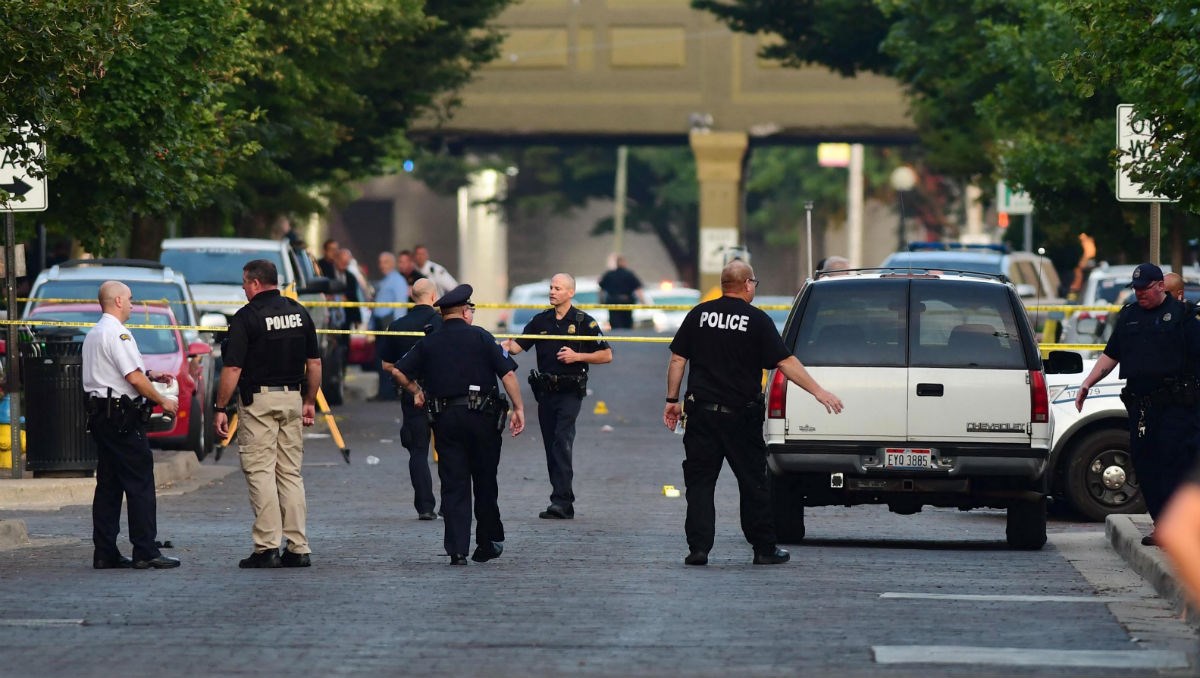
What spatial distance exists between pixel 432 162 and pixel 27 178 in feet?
169

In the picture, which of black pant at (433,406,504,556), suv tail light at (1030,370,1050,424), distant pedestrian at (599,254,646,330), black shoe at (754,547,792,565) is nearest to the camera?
black shoe at (754,547,792,565)

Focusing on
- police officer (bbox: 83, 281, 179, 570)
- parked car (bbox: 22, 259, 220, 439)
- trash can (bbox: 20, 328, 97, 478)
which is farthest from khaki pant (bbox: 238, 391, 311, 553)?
parked car (bbox: 22, 259, 220, 439)

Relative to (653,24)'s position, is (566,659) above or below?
below

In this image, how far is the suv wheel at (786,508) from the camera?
1523 centimetres

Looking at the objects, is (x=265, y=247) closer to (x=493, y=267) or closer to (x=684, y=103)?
(x=684, y=103)

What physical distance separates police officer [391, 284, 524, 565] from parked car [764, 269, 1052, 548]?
184cm

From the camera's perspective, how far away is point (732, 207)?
55219mm

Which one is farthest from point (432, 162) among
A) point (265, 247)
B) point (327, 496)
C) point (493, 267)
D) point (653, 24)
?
point (327, 496)

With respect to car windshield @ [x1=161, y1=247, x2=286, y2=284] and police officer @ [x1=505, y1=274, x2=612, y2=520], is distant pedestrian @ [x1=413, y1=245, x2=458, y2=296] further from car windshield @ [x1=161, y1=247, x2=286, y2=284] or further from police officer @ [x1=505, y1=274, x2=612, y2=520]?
police officer @ [x1=505, y1=274, x2=612, y2=520]

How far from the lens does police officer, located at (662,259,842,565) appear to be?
45.4ft

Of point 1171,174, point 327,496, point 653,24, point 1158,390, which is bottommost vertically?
point 327,496

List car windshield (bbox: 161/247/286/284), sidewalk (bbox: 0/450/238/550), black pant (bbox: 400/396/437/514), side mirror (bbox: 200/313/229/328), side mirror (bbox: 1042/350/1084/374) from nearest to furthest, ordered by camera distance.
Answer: sidewalk (bbox: 0/450/238/550), side mirror (bbox: 1042/350/1084/374), black pant (bbox: 400/396/437/514), side mirror (bbox: 200/313/229/328), car windshield (bbox: 161/247/286/284)

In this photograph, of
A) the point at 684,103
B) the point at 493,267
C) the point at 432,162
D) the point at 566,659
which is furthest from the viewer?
the point at 493,267

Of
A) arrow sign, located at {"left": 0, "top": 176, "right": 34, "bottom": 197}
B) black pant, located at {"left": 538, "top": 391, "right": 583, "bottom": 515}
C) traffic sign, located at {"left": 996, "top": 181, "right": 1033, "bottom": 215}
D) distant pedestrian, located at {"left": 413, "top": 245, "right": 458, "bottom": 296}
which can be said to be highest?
Answer: arrow sign, located at {"left": 0, "top": 176, "right": 34, "bottom": 197}
